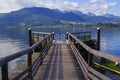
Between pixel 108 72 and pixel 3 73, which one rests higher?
pixel 3 73

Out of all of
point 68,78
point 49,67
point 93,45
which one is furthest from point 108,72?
point 68,78

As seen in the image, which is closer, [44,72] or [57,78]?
[57,78]

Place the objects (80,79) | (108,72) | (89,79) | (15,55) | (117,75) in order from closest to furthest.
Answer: (15,55)
(89,79)
(80,79)
(117,75)
(108,72)

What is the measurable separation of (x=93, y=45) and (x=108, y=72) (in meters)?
4.16

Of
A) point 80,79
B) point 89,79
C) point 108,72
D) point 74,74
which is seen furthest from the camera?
point 108,72

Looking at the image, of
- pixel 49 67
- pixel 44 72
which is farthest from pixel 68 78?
pixel 49 67

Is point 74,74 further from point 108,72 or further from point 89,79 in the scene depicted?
point 108,72

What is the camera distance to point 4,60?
178 inches

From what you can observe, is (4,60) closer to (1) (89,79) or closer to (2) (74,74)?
(1) (89,79)

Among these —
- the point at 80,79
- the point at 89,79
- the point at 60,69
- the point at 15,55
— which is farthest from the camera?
the point at 60,69

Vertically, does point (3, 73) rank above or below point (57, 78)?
above

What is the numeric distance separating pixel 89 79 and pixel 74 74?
8.92ft

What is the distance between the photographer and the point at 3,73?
14.5ft

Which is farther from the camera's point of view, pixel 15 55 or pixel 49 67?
pixel 49 67
